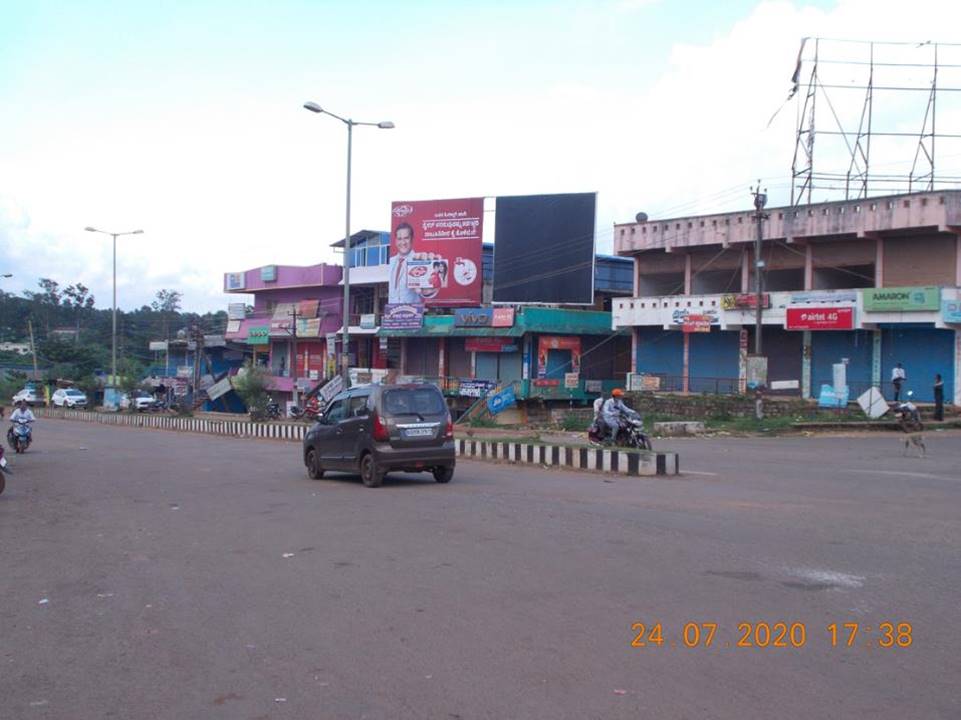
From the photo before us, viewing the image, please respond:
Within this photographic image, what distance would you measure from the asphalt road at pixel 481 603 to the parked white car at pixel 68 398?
64.3 metres

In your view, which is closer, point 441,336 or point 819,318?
point 819,318

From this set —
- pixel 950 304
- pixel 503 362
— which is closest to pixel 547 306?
pixel 503 362

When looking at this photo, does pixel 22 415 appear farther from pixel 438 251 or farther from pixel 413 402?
pixel 438 251

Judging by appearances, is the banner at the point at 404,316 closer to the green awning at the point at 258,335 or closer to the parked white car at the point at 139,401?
the green awning at the point at 258,335

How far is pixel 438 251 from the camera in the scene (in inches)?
2090

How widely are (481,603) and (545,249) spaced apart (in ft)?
143

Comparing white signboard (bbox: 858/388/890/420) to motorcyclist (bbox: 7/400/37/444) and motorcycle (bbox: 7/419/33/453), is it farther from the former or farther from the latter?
motorcycle (bbox: 7/419/33/453)

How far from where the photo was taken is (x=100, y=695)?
5.54m

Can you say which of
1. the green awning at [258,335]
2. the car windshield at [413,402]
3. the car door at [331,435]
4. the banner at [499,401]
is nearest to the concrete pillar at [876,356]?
the banner at [499,401]

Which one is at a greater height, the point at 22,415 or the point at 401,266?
the point at 401,266

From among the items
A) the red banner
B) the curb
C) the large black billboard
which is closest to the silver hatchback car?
the curb

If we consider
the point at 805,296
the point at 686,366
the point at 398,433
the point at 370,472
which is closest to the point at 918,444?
the point at 398,433

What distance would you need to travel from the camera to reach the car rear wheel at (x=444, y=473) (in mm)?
16188

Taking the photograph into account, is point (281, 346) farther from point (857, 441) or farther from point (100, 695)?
point (100, 695)
